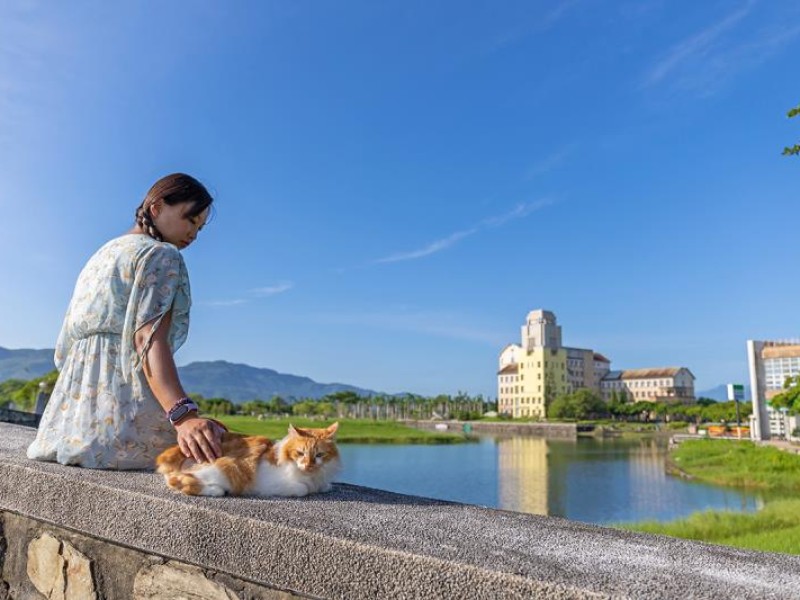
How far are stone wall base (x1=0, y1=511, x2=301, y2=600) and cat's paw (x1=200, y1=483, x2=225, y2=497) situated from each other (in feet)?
0.67

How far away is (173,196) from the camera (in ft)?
7.95

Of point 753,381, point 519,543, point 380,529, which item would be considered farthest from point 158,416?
point 753,381

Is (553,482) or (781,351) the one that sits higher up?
(781,351)

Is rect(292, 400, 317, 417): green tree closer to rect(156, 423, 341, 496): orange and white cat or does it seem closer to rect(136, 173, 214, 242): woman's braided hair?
rect(136, 173, 214, 242): woman's braided hair

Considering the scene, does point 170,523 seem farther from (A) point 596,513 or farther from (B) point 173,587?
→ (A) point 596,513

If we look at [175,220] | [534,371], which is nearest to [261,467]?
[175,220]

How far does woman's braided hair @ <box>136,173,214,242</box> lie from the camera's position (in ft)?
7.89

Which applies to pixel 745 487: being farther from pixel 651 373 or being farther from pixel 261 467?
pixel 651 373

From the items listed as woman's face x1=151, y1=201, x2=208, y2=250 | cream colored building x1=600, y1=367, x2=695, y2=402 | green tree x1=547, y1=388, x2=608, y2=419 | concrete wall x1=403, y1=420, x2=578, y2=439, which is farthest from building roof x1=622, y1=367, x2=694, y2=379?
woman's face x1=151, y1=201, x2=208, y2=250

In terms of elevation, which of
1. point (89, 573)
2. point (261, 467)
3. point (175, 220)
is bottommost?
point (89, 573)

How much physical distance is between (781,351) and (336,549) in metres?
51.6

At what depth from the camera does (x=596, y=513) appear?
752 inches

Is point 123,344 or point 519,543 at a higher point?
point 123,344

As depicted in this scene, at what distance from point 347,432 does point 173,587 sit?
190 ft
